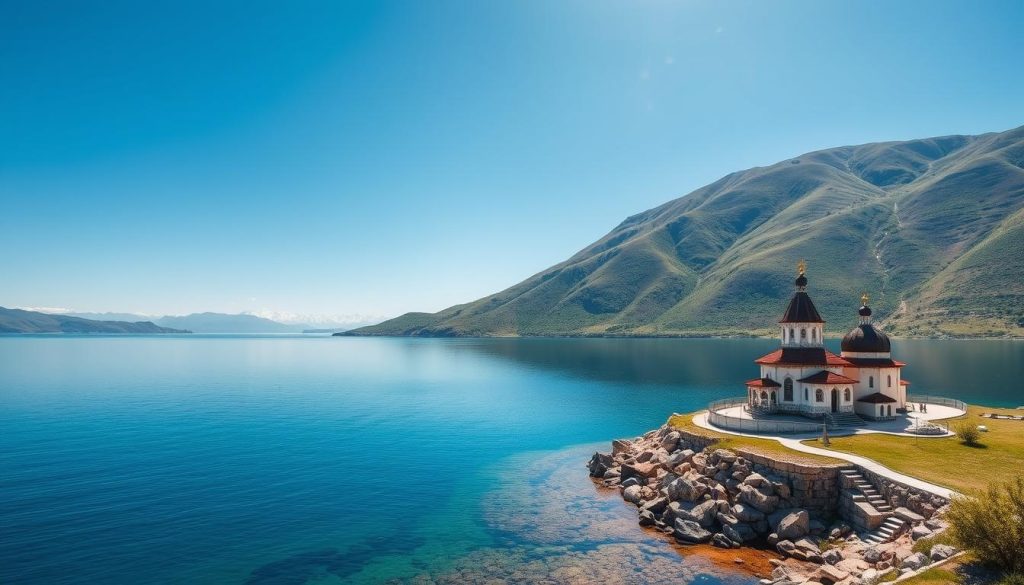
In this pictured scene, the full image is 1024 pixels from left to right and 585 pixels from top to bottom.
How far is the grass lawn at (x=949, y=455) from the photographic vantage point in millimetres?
35500

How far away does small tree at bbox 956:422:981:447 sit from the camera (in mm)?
44156

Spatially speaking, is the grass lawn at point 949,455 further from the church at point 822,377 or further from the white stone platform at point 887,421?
the church at point 822,377

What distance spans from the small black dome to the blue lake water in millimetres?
26914

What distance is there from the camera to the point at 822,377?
55719 millimetres

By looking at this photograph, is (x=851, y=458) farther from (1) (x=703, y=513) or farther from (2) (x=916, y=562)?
(2) (x=916, y=562)

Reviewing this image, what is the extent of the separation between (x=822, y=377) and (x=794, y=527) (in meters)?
25.8

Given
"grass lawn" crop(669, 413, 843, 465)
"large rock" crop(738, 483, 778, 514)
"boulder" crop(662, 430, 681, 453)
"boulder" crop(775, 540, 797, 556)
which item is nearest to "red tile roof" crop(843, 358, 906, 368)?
"grass lawn" crop(669, 413, 843, 465)

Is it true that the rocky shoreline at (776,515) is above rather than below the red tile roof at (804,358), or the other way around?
below

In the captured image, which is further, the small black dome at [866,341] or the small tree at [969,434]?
the small black dome at [866,341]

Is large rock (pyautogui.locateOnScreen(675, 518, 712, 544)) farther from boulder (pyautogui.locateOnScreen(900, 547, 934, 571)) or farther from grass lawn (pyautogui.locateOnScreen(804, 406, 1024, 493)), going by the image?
grass lawn (pyautogui.locateOnScreen(804, 406, 1024, 493))

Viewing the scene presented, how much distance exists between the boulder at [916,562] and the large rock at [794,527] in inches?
357

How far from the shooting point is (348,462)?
56.3 metres

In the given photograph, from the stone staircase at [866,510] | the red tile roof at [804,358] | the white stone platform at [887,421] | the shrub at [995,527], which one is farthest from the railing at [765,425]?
the shrub at [995,527]

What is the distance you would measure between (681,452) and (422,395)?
6855 centimetres
